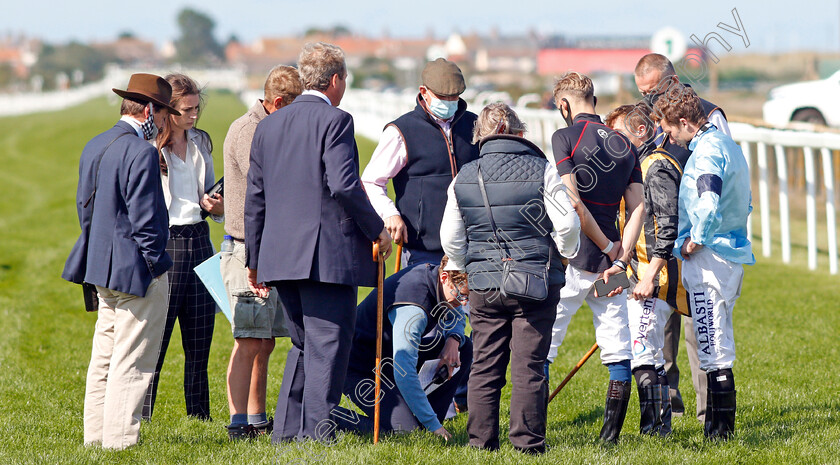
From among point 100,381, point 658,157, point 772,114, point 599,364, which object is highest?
point 772,114

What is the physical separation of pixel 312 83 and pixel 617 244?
6.17 feet

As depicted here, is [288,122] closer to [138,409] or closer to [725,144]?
[138,409]

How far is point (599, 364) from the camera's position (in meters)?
6.90

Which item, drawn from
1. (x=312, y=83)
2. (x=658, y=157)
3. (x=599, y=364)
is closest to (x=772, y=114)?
(x=599, y=364)

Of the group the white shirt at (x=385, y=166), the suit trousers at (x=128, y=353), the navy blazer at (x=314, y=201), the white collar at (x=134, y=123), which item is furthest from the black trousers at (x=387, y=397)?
the white collar at (x=134, y=123)

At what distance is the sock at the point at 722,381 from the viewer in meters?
4.65

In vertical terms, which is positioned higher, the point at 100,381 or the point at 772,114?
the point at 772,114

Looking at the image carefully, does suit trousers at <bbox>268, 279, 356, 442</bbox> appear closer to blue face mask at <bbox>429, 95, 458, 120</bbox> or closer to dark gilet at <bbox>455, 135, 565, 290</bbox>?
dark gilet at <bbox>455, 135, 565, 290</bbox>

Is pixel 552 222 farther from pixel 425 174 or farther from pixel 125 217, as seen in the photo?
pixel 125 217

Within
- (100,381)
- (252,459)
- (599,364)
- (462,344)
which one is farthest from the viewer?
(599,364)

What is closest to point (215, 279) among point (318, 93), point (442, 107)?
point (318, 93)

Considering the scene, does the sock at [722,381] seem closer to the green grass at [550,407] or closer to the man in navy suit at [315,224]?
the green grass at [550,407]

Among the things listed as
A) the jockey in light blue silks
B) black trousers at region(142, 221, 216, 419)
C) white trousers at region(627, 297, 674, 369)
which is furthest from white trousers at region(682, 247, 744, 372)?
black trousers at region(142, 221, 216, 419)

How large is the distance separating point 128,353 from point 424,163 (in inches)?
79.2
